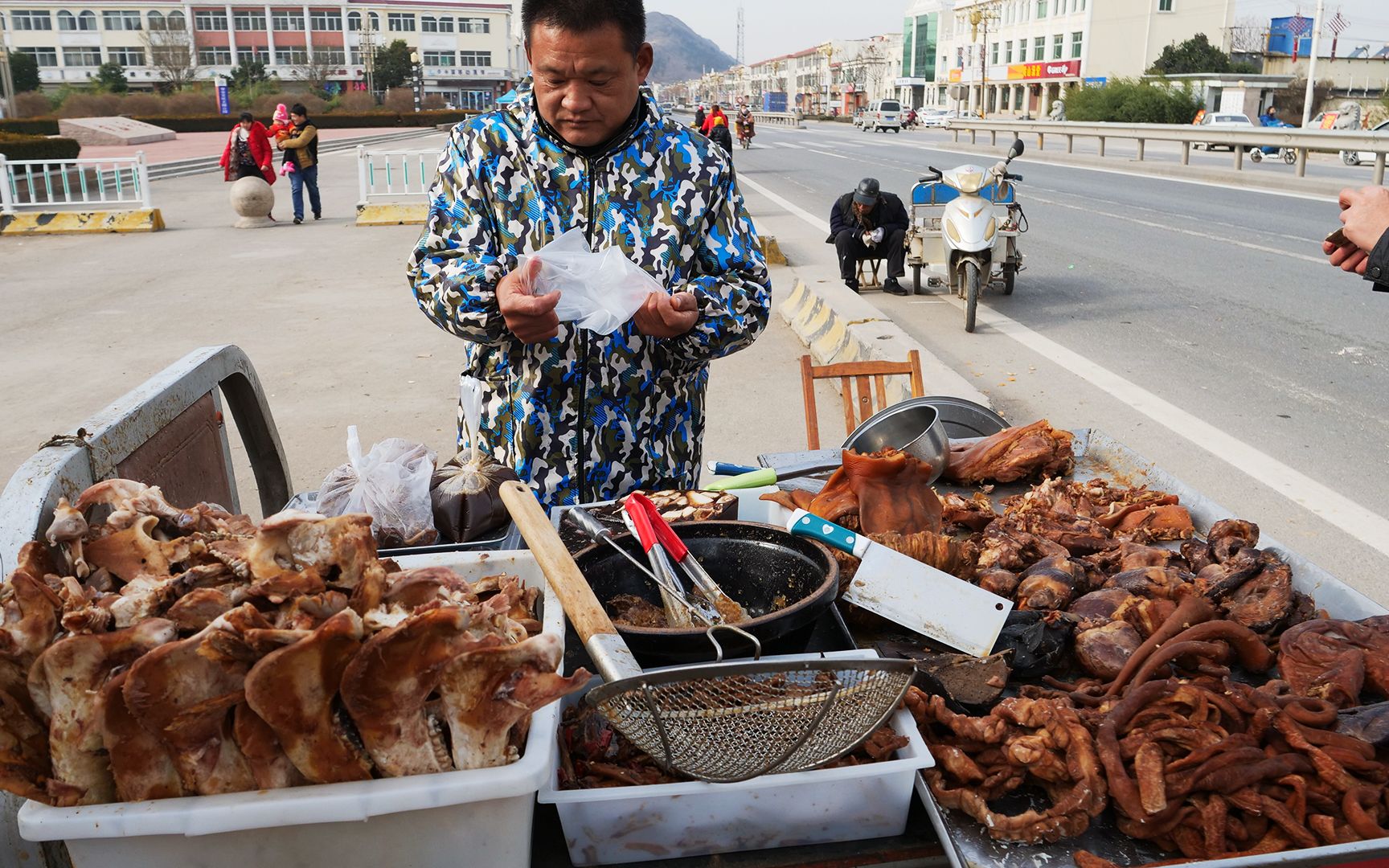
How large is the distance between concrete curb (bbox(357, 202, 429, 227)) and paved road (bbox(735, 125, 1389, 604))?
21.5 feet

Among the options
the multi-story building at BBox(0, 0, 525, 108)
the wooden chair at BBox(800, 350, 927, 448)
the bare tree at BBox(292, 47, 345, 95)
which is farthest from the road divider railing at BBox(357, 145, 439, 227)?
the bare tree at BBox(292, 47, 345, 95)

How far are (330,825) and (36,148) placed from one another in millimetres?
25751

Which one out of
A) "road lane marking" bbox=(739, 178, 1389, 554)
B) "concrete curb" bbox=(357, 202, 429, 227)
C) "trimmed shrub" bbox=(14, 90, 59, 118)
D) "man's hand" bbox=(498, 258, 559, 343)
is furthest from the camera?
"trimmed shrub" bbox=(14, 90, 59, 118)

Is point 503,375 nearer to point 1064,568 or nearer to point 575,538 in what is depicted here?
point 575,538

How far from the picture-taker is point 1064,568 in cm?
224

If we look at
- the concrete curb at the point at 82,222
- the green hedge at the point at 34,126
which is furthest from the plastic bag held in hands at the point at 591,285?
the green hedge at the point at 34,126

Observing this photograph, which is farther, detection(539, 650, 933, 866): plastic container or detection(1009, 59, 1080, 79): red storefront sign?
detection(1009, 59, 1080, 79): red storefront sign

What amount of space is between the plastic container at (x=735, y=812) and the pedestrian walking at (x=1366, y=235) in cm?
Result: 215

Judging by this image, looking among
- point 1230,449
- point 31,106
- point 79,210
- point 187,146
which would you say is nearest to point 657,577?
point 1230,449

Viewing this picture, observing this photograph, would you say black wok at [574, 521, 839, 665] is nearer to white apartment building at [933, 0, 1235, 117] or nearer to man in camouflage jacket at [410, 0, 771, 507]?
man in camouflage jacket at [410, 0, 771, 507]

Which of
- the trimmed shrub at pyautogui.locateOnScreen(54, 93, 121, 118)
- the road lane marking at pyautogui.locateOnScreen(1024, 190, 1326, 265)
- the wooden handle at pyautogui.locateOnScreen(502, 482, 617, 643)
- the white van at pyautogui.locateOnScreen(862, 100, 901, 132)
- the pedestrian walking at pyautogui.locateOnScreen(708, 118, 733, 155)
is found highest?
the trimmed shrub at pyautogui.locateOnScreen(54, 93, 121, 118)

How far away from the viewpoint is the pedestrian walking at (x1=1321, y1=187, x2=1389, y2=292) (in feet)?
9.05

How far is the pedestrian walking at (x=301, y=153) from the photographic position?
16703mm

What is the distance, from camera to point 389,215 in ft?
57.4
